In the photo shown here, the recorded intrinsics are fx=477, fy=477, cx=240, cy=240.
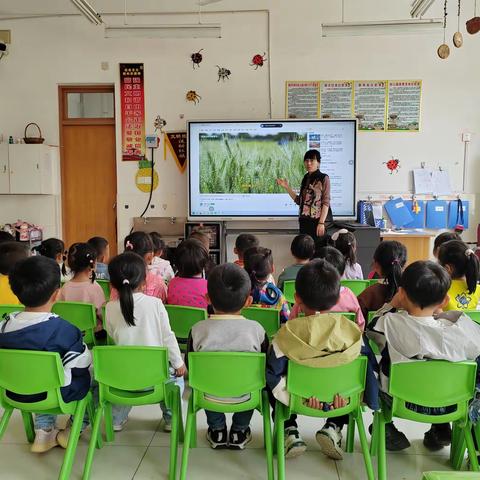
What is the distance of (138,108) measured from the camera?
5.67m

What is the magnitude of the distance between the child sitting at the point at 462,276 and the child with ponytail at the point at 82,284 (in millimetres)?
1796

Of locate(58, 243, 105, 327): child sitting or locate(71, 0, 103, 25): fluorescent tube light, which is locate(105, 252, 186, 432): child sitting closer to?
locate(58, 243, 105, 327): child sitting

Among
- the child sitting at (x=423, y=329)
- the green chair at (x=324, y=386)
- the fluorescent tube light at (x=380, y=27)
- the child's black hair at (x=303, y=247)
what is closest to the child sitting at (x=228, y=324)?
the green chair at (x=324, y=386)

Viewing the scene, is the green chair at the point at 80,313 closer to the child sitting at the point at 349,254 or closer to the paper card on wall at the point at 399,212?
the child sitting at the point at 349,254

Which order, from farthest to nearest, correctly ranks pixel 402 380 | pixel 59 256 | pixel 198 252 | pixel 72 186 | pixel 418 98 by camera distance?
pixel 72 186 < pixel 418 98 < pixel 59 256 < pixel 198 252 < pixel 402 380

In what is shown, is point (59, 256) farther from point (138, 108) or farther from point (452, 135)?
point (452, 135)

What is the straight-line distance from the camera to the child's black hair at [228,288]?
6.00 feet

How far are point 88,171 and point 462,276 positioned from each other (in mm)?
4818

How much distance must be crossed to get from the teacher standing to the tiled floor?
2.32 m

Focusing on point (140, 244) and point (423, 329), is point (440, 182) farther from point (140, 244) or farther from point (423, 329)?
point (423, 329)

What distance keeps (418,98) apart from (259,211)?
226cm

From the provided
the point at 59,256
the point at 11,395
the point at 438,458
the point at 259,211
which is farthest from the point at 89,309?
the point at 259,211

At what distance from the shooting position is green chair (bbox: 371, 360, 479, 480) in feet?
5.33

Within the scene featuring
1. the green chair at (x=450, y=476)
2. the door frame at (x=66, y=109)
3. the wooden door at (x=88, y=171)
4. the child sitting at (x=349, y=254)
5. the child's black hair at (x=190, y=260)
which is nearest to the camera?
the green chair at (x=450, y=476)
